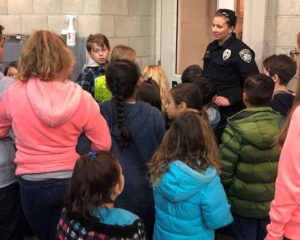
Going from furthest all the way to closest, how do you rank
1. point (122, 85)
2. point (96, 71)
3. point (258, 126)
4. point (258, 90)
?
1. point (96, 71)
2. point (258, 90)
3. point (258, 126)
4. point (122, 85)

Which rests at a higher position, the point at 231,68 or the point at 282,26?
the point at 282,26

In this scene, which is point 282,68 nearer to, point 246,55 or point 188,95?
point 246,55

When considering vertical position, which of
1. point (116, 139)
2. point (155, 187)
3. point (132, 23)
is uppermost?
point (132, 23)

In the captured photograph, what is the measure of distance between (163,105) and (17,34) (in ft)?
7.86

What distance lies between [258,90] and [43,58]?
4.00ft

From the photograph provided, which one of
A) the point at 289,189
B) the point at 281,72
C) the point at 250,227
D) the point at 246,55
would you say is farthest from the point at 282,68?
the point at 289,189

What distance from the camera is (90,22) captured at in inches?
167

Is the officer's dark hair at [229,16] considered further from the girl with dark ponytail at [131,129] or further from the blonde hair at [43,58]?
the blonde hair at [43,58]

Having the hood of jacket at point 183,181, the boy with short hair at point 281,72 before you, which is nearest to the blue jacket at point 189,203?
the hood of jacket at point 183,181

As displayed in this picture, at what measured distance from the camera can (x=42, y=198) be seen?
212 centimetres

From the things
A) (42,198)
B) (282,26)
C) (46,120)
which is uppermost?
(282,26)

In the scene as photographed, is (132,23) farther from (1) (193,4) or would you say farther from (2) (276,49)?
(2) (276,49)

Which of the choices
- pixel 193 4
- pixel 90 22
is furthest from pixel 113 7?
pixel 193 4

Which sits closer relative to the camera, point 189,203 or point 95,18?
point 189,203
